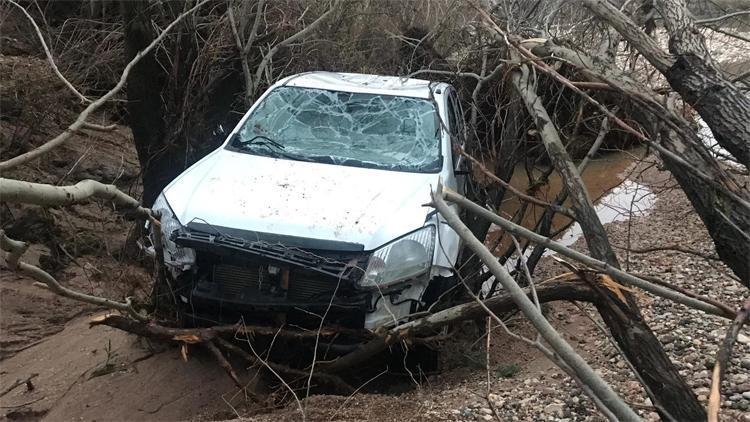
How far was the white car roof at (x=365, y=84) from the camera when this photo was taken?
5.87 m

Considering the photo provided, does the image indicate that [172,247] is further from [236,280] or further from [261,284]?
[261,284]

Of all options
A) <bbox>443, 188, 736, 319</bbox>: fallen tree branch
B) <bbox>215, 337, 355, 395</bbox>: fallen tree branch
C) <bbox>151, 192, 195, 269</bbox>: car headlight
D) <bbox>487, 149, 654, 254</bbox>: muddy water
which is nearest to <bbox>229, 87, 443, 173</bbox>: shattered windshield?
<bbox>151, 192, 195, 269</bbox>: car headlight

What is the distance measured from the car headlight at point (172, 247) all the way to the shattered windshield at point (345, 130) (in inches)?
42.3

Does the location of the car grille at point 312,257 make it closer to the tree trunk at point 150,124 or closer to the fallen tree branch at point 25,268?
the fallen tree branch at point 25,268

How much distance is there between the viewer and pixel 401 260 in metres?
4.05

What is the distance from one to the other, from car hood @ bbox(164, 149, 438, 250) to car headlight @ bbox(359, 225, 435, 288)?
0.06m

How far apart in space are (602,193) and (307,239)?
606 centimetres

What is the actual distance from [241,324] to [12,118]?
5.47 m

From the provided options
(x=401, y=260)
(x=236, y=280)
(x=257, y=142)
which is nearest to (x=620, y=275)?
(x=401, y=260)

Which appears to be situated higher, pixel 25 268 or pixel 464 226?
pixel 464 226

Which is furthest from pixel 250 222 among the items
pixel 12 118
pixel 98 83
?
pixel 98 83

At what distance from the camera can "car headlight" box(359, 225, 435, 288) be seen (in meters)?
3.97

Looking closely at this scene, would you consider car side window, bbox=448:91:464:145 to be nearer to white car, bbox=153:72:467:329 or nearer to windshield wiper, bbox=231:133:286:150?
white car, bbox=153:72:467:329

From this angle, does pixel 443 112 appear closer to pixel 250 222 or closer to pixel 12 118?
pixel 250 222
